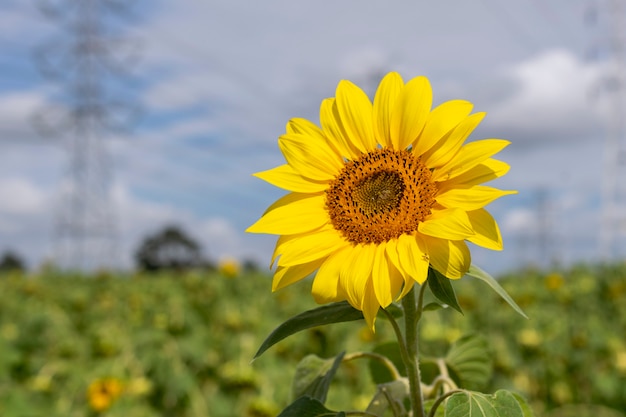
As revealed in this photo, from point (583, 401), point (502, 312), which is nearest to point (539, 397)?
point (583, 401)

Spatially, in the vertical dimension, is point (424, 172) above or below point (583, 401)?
above

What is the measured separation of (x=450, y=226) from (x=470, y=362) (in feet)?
1.01

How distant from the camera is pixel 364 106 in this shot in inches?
32.7

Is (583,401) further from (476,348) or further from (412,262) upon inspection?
(412,262)

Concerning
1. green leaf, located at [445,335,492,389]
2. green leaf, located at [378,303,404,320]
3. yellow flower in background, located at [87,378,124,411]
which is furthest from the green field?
green leaf, located at [378,303,404,320]

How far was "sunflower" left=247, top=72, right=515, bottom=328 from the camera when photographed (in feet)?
2.42

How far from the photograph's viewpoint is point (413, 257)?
73 centimetres

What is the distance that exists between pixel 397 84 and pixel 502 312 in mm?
3884

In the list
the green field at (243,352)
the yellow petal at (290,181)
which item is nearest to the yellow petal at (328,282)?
the yellow petal at (290,181)

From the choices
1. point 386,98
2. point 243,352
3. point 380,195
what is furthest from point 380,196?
point 243,352

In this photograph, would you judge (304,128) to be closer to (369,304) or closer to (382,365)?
(369,304)

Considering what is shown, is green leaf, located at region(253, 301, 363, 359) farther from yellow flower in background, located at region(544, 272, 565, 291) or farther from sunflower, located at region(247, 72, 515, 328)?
yellow flower in background, located at region(544, 272, 565, 291)

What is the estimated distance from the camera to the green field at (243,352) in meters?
3.09

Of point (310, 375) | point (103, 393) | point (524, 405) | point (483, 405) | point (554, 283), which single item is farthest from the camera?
point (554, 283)
